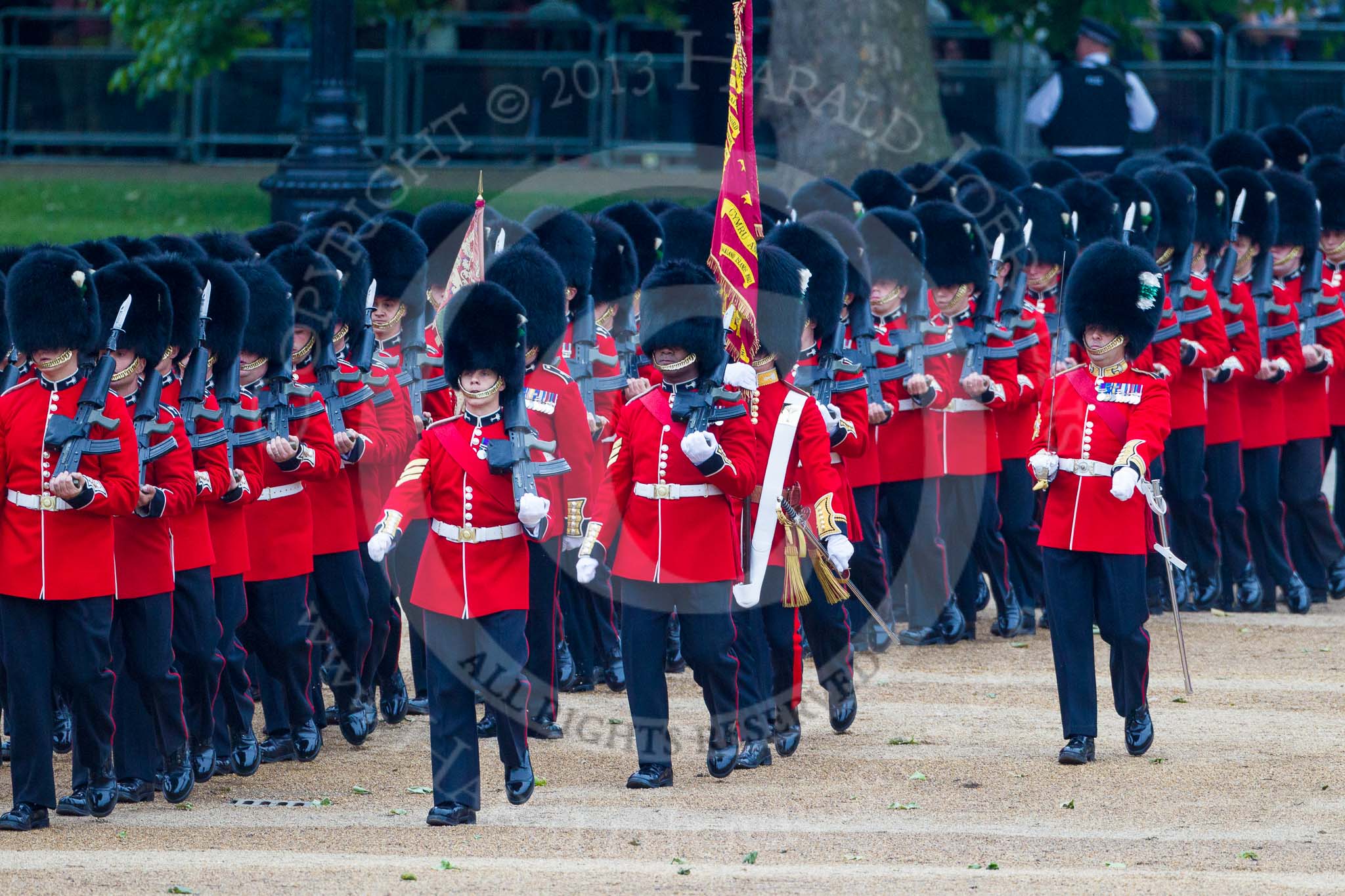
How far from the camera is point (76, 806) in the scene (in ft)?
20.7

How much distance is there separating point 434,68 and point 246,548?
415 inches

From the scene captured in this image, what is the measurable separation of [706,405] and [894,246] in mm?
2594

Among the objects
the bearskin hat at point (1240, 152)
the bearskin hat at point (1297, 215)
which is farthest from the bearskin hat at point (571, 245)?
the bearskin hat at point (1240, 152)

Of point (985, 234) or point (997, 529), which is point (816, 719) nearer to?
point (997, 529)

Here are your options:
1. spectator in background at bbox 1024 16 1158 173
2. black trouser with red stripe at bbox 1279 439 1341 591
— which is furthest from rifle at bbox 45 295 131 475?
spectator in background at bbox 1024 16 1158 173

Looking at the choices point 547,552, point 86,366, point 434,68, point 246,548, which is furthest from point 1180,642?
point 434,68

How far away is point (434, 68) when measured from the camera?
1703 cm

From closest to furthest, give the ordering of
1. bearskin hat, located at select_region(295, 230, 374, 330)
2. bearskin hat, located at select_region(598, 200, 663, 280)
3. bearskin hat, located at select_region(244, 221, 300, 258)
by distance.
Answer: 1. bearskin hat, located at select_region(295, 230, 374, 330)
2. bearskin hat, located at select_region(244, 221, 300, 258)
3. bearskin hat, located at select_region(598, 200, 663, 280)

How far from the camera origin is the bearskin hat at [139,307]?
20.8 ft

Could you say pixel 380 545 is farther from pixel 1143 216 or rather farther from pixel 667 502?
pixel 1143 216

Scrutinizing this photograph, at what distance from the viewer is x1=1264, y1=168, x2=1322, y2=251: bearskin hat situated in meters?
9.70

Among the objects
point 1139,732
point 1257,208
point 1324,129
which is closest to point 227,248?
point 1139,732

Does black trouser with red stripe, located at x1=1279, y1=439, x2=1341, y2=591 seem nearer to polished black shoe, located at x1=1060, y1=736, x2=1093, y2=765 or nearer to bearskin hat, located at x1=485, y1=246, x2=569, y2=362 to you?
polished black shoe, located at x1=1060, y1=736, x2=1093, y2=765

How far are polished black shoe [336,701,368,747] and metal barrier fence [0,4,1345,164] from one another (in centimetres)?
994
